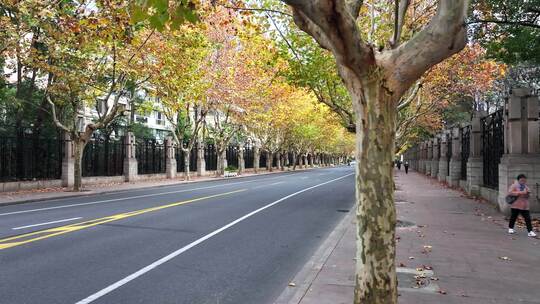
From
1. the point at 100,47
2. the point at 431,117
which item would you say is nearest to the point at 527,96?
the point at 100,47

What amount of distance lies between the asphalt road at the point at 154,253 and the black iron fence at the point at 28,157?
9244 mm

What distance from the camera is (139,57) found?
22672 mm

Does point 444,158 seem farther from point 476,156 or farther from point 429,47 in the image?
point 429,47

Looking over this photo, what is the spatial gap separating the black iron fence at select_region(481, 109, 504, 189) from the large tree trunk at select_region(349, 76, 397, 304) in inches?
533

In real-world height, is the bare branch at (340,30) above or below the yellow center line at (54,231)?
above

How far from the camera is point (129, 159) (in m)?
33.9

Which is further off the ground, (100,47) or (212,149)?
(100,47)

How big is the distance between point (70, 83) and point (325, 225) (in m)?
15.6

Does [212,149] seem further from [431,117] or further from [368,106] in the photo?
[368,106]

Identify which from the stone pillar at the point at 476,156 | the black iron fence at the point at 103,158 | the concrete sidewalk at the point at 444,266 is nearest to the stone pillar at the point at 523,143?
the concrete sidewalk at the point at 444,266

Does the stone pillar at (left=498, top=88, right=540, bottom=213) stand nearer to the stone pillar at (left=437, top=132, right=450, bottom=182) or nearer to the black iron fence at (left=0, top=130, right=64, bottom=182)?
the stone pillar at (left=437, top=132, right=450, bottom=182)

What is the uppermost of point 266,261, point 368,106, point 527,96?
point 527,96

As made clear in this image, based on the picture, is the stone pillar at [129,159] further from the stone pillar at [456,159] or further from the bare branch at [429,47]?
the bare branch at [429,47]

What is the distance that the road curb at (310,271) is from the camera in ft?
19.8
